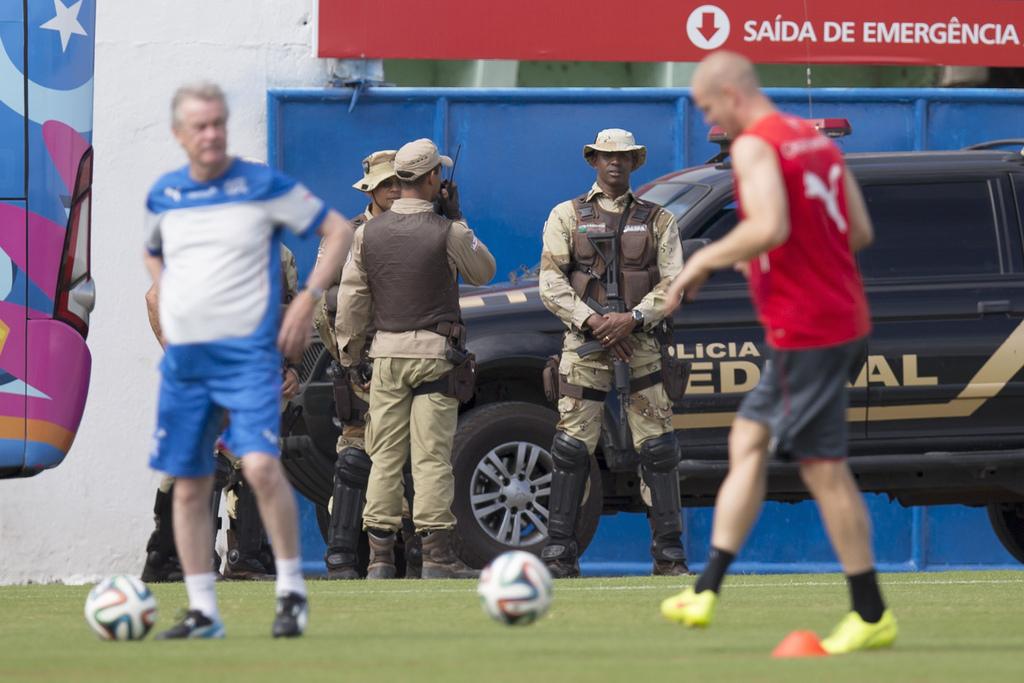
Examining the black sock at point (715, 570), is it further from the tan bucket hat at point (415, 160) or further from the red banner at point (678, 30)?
the red banner at point (678, 30)

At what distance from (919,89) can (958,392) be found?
4.04 m

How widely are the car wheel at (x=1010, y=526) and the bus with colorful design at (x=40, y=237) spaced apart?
565 cm

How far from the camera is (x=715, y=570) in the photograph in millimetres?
6711

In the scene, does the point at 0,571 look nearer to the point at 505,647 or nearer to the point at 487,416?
the point at 487,416

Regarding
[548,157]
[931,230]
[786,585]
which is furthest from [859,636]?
[548,157]

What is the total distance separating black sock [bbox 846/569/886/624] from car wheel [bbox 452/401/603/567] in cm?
442

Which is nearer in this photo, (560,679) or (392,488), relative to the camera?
(560,679)

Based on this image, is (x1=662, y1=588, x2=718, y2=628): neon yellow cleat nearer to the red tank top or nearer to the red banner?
the red tank top

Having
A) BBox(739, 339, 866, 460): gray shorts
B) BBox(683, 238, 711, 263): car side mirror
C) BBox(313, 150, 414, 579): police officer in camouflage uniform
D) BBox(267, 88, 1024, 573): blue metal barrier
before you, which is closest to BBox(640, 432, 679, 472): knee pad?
BBox(683, 238, 711, 263): car side mirror

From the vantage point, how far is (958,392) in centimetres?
1109

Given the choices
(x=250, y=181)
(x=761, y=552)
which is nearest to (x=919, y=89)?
(x=761, y=552)

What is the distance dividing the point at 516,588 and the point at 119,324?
756 centimetres

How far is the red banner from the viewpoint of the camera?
560 inches

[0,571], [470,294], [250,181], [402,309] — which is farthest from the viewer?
[0,571]
